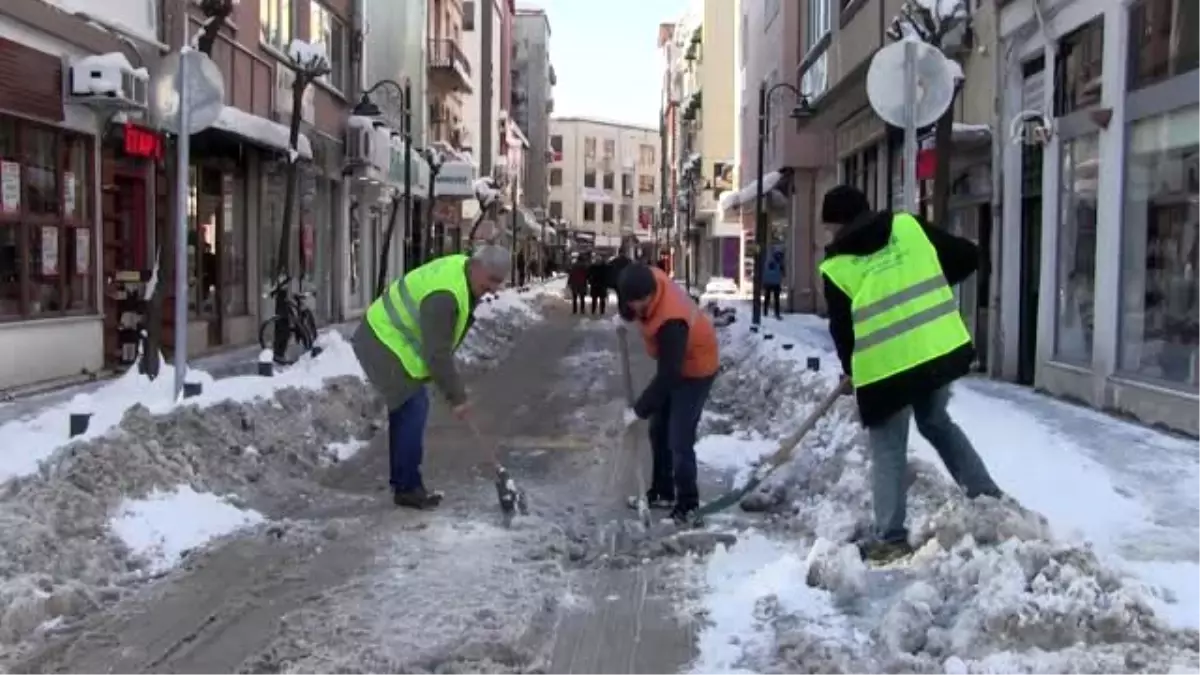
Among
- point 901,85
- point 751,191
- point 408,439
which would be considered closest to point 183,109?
point 408,439

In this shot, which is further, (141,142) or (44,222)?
(141,142)

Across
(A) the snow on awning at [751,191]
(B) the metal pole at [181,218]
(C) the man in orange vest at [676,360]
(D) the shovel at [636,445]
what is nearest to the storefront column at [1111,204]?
(D) the shovel at [636,445]

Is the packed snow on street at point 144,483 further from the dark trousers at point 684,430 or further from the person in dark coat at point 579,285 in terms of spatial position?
the person in dark coat at point 579,285

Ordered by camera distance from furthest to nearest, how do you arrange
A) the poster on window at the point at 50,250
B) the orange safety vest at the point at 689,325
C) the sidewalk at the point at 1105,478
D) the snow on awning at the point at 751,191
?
1. the snow on awning at the point at 751,191
2. the poster on window at the point at 50,250
3. the orange safety vest at the point at 689,325
4. the sidewalk at the point at 1105,478

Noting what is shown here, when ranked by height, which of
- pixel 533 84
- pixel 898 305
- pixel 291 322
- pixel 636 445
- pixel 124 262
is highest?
pixel 533 84

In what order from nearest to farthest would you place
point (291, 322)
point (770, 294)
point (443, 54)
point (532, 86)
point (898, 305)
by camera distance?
point (898, 305) → point (291, 322) → point (770, 294) → point (443, 54) → point (532, 86)

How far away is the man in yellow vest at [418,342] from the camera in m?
7.82

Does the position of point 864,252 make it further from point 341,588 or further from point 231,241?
point 231,241

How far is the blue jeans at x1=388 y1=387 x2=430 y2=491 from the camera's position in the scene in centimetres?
829

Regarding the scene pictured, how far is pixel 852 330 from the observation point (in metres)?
6.21

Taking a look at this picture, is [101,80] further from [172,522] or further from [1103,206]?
[1103,206]

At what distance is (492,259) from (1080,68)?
22.3 ft

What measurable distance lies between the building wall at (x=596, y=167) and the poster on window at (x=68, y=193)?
10837cm

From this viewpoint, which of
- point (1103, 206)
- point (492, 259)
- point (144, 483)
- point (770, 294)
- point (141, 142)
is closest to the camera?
point (144, 483)
